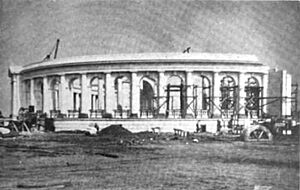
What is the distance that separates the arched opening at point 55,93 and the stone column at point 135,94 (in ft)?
1.33

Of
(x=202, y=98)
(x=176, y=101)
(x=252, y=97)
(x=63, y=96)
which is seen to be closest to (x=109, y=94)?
(x=63, y=96)

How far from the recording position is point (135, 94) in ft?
7.70

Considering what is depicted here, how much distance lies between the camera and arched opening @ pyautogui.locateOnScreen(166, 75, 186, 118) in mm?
2100

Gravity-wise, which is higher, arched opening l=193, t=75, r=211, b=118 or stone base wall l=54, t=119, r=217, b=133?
arched opening l=193, t=75, r=211, b=118

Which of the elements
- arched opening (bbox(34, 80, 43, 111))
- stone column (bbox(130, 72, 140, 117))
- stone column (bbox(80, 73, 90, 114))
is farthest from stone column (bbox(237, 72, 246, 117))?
arched opening (bbox(34, 80, 43, 111))

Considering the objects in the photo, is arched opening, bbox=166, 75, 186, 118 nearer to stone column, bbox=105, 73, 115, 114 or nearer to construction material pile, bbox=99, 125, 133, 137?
construction material pile, bbox=99, 125, 133, 137

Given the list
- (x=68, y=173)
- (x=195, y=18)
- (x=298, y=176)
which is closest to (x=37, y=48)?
(x=68, y=173)

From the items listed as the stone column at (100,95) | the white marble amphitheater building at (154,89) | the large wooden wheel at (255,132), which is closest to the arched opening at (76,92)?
the white marble amphitheater building at (154,89)

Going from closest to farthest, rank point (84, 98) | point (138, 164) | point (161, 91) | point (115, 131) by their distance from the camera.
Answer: point (138, 164) < point (115, 131) < point (161, 91) < point (84, 98)

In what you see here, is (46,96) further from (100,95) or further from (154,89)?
(154,89)

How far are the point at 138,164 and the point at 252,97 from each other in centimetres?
68

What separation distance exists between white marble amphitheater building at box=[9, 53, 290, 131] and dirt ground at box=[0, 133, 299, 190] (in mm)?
122

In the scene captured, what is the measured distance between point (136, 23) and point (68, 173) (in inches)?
30.7

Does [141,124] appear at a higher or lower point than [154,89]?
lower
